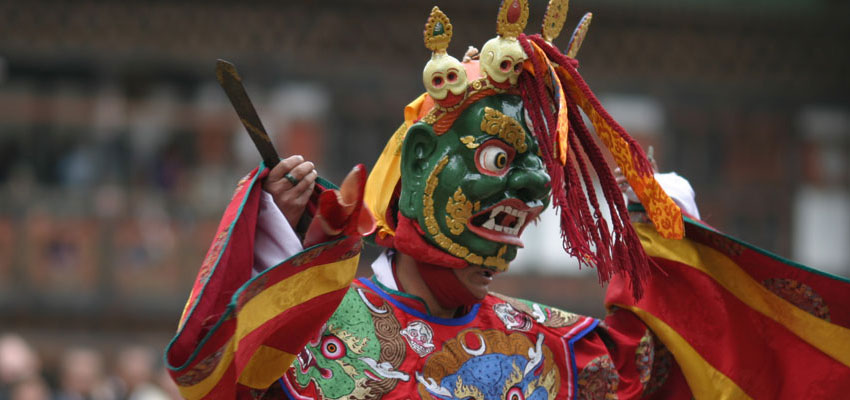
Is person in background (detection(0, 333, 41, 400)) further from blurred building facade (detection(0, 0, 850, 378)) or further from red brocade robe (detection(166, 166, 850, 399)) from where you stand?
red brocade robe (detection(166, 166, 850, 399))

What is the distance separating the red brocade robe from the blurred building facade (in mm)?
7112

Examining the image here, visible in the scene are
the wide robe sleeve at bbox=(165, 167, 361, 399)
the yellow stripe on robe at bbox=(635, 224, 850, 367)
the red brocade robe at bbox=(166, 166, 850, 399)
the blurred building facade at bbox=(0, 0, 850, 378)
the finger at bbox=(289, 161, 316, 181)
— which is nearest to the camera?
the wide robe sleeve at bbox=(165, 167, 361, 399)

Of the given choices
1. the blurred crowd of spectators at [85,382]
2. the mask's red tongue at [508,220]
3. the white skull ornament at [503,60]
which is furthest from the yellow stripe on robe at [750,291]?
the blurred crowd of spectators at [85,382]

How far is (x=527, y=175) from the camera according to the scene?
340cm

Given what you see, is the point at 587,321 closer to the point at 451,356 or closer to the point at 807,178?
the point at 451,356

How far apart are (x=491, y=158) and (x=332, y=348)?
58 cm

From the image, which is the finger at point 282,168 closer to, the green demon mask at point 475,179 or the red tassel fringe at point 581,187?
the green demon mask at point 475,179

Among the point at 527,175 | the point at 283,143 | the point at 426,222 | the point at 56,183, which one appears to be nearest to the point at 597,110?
the point at 527,175

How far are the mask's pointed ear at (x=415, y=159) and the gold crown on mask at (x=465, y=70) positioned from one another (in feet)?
0.10

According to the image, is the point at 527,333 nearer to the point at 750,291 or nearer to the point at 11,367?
the point at 750,291

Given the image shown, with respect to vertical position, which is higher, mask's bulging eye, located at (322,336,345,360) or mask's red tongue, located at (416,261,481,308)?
mask's red tongue, located at (416,261,481,308)

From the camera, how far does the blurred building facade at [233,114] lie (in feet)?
36.3

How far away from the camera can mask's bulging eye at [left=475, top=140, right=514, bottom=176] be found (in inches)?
134

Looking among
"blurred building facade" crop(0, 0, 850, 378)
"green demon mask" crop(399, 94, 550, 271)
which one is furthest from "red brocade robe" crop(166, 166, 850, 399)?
"blurred building facade" crop(0, 0, 850, 378)
